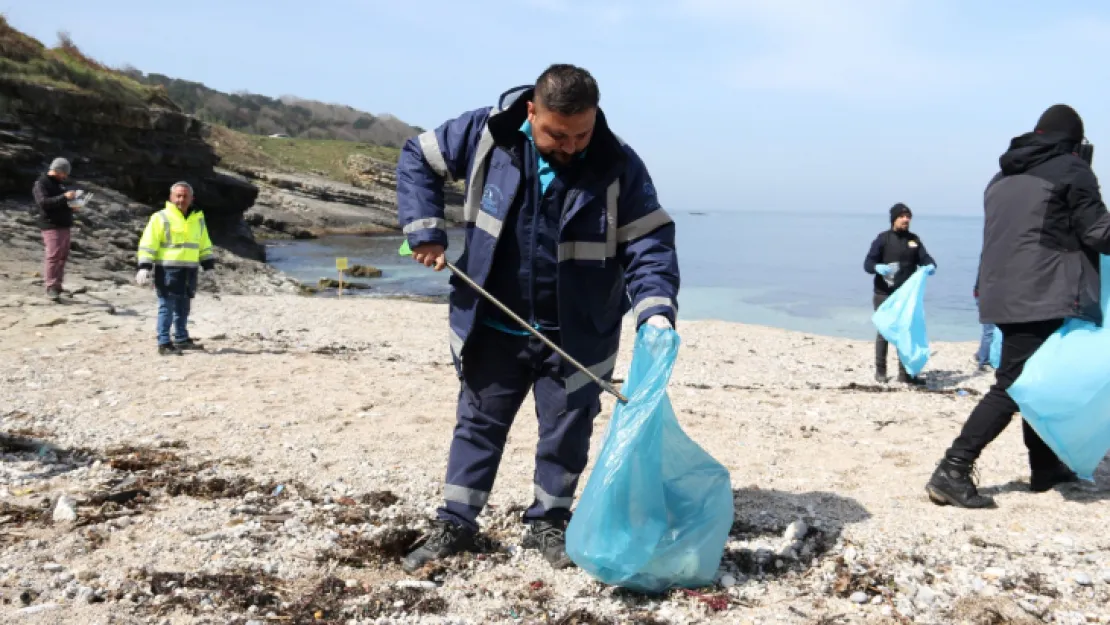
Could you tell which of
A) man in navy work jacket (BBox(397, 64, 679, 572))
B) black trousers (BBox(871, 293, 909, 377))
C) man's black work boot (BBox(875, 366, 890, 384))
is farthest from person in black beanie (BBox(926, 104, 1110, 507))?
man's black work boot (BBox(875, 366, 890, 384))

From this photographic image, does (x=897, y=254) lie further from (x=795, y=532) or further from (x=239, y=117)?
(x=239, y=117)

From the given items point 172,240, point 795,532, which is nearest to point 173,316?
point 172,240

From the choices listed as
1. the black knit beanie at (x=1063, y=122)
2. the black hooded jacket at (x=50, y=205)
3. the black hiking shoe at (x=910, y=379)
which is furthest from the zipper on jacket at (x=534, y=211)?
the black hooded jacket at (x=50, y=205)

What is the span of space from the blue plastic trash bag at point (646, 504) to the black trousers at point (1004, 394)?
5.05 feet

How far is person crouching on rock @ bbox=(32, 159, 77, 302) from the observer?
9828mm

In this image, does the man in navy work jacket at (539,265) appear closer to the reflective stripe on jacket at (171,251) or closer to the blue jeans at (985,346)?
the reflective stripe on jacket at (171,251)

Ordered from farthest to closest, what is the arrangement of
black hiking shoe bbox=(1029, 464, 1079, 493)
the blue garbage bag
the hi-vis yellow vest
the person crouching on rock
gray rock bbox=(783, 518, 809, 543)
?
1. the person crouching on rock
2. the hi-vis yellow vest
3. black hiking shoe bbox=(1029, 464, 1079, 493)
4. the blue garbage bag
5. gray rock bbox=(783, 518, 809, 543)

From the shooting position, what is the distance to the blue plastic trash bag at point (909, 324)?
777cm

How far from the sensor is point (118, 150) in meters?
21.0

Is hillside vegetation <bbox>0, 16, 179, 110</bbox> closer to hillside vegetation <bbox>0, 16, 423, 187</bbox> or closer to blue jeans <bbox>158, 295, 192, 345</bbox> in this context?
hillside vegetation <bbox>0, 16, 423, 187</bbox>

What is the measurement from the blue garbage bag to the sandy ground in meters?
0.30

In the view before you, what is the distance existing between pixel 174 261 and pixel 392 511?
17.1 feet

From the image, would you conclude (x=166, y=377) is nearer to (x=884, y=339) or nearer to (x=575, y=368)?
(x=575, y=368)

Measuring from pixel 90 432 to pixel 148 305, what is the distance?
6.36m
